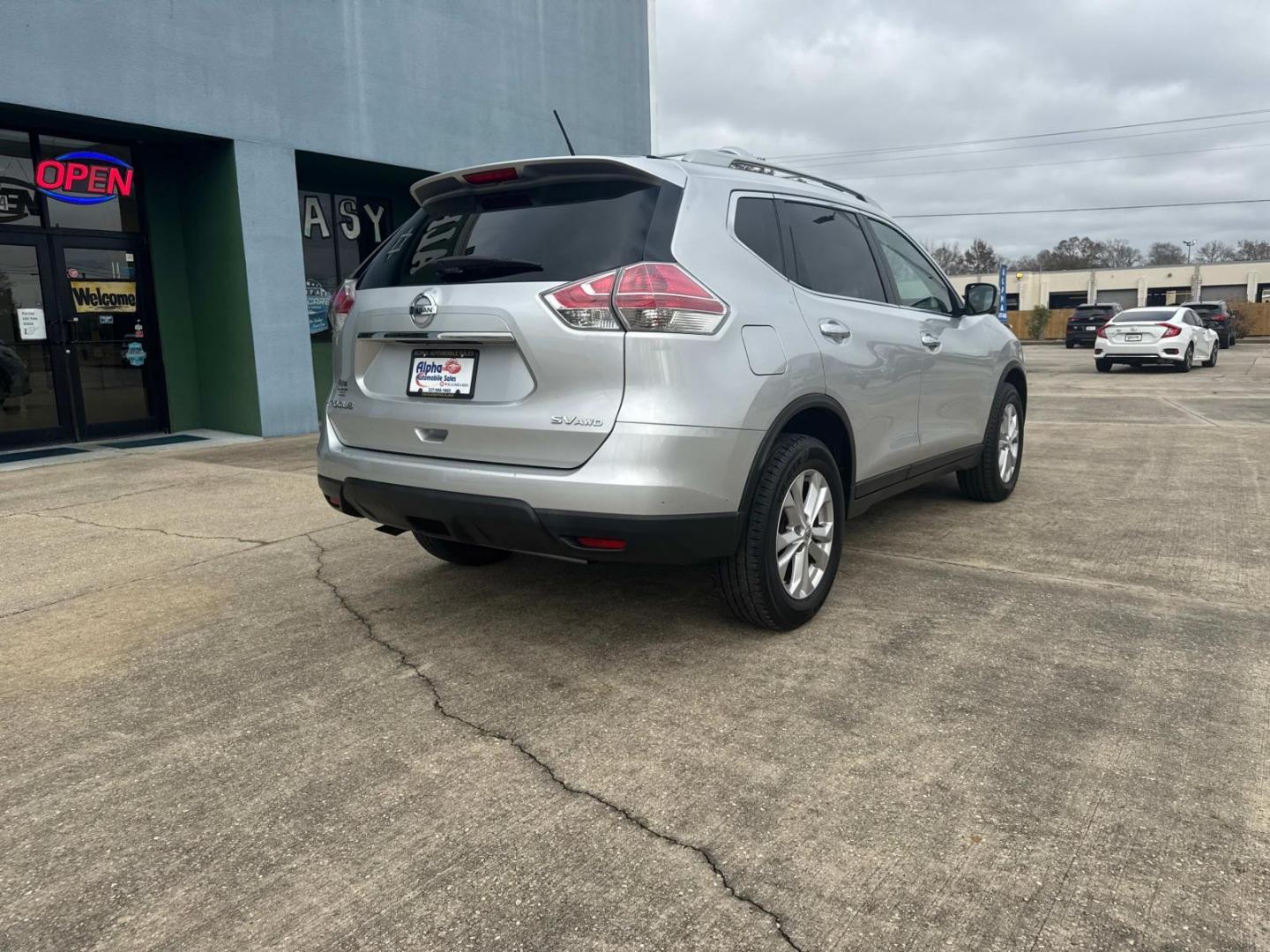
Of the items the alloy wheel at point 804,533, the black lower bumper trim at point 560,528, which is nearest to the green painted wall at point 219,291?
the black lower bumper trim at point 560,528

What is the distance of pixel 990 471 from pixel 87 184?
9.55 m

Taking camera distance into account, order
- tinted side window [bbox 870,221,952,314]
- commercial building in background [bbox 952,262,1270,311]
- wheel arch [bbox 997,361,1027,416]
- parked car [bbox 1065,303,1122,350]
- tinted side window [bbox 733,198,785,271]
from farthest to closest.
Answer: commercial building in background [bbox 952,262,1270,311]
parked car [bbox 1065,303,1122,350]
wheel arch [bbox 997,361,1027,416]
tinted side window [bbox 870,221,952,314]
tinted side window [bbox 733,198,785,271]

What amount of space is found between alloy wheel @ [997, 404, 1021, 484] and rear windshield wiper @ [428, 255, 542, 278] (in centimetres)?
377

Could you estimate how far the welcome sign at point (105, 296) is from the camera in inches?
388

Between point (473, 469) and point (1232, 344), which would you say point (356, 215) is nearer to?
point (473, 469)

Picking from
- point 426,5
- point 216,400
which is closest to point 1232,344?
point 426,5

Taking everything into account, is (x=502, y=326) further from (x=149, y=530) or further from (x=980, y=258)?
(x=980, y=258)

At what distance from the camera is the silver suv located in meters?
3.00

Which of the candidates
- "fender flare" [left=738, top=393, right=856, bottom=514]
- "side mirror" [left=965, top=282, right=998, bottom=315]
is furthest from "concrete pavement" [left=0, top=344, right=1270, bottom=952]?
"side mirror" [left=965, top=282, right=998, bottom=315]

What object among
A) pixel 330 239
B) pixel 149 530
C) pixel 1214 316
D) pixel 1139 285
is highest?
pixel 1139 285

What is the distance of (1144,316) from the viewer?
20.7 metres

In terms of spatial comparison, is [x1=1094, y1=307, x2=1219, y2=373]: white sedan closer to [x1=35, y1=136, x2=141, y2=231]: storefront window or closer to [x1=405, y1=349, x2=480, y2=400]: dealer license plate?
[x1=35, y1=136, x2=141, y2=231]: storefront window

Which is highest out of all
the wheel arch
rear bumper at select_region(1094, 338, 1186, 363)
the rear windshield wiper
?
the rear windshield wiper

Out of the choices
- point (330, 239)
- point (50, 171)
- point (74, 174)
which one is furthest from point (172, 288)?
point (330, 239)
